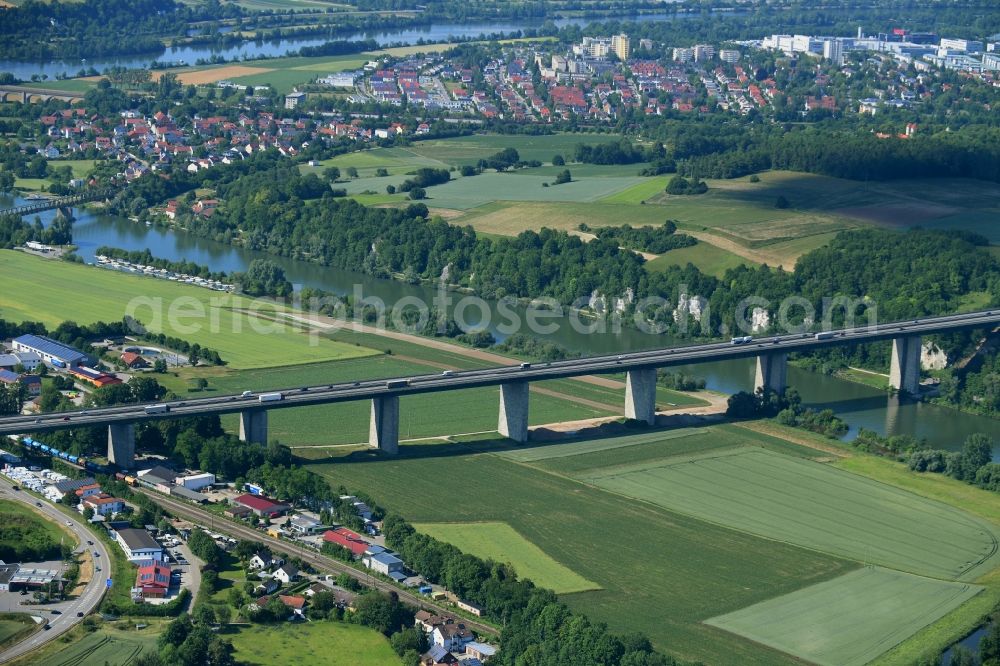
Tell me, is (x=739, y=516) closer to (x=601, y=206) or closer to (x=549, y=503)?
(x=549, y=503)

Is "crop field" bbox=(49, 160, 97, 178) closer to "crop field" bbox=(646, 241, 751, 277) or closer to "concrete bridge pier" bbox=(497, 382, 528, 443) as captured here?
"crop field" bbox=(646, 241, 751, 277)

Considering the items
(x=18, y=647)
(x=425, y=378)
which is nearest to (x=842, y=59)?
(x=425, y=378)

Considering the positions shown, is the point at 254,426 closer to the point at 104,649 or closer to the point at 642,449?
the point at 642,449

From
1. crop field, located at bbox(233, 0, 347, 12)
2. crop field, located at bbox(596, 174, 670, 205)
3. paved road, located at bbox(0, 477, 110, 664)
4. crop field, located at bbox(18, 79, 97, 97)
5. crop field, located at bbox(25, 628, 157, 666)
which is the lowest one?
crop field, located at bbox(25, 628, 157, 666)

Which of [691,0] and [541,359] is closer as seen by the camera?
[541,359]

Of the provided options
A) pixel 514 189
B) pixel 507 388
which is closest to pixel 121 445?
pixel 507 388

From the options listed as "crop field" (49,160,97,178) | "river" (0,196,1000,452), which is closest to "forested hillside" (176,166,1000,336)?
"river" (0,196,1000,452)

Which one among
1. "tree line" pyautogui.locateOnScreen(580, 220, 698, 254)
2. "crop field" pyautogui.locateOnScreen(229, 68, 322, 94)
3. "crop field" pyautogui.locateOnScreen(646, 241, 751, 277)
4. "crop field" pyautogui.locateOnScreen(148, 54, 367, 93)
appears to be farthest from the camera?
"crop field" pyautogui.locateOnScreen(148, 54, 367, 93)
